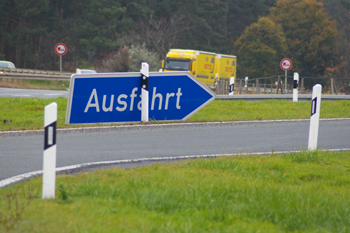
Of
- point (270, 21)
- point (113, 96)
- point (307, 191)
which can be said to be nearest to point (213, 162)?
point (307, 191)

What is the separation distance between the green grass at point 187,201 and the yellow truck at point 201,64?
27488 mm

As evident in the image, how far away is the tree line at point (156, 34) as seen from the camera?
183 feet

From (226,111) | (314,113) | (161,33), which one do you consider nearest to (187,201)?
(314,113)

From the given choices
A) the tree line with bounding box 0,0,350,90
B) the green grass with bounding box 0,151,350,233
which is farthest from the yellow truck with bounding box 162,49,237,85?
the green grass with bounding box 0,151,350,233

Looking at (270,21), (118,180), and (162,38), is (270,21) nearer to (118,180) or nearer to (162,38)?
(162,38)

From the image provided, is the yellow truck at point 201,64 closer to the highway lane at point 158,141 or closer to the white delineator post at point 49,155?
the highway lane at point 158,141

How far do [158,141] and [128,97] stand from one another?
2.16m

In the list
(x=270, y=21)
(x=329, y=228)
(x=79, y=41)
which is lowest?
(x=329, y=228)

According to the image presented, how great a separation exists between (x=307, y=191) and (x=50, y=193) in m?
2.53

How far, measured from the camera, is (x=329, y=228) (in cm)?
361

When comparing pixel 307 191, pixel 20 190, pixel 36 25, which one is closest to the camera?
pixel 20 190

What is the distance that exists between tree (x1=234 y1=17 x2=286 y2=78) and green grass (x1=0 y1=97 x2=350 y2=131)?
158 feet

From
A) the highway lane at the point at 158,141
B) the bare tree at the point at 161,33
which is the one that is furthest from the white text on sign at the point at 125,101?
the bare tree at the point at 161,33

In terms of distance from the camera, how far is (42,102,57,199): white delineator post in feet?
13.1
